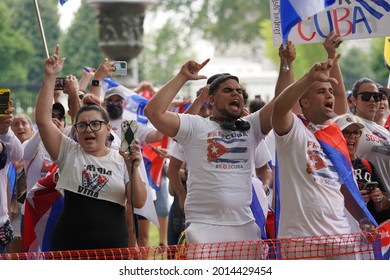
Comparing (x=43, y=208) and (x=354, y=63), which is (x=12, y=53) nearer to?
(x=354, y=63)

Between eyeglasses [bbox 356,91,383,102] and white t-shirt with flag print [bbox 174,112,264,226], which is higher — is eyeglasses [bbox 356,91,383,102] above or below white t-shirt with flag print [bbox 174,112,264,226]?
above

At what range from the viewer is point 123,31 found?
21359mm

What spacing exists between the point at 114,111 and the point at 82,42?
4782cm

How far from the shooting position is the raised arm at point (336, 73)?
8.55m

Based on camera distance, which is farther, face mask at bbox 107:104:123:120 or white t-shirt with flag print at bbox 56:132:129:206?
face mask at bbox 107:104:123:120

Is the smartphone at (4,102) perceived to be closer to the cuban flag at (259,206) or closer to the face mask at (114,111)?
the cuban flag at (259,206)

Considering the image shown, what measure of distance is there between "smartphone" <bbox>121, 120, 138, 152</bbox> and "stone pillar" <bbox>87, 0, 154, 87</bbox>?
1303 centimetres

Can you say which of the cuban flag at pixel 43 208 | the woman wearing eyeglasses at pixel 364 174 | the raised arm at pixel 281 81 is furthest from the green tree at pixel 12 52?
the raised arm at pixel 281 81

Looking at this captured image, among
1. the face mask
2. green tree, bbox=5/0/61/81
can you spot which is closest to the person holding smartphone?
the face mask

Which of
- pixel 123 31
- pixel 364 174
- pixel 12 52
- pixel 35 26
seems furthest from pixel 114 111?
pixel 35 26

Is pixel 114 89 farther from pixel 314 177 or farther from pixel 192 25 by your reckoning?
pixel 192 25

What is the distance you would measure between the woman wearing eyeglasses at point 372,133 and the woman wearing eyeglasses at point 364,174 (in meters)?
0.28

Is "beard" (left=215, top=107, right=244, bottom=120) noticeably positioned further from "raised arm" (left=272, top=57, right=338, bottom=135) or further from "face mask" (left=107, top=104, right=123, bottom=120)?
"face mask" (left=107, top=104, right=123, bottom=120)

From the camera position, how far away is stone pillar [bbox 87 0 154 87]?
21297 millimetres
